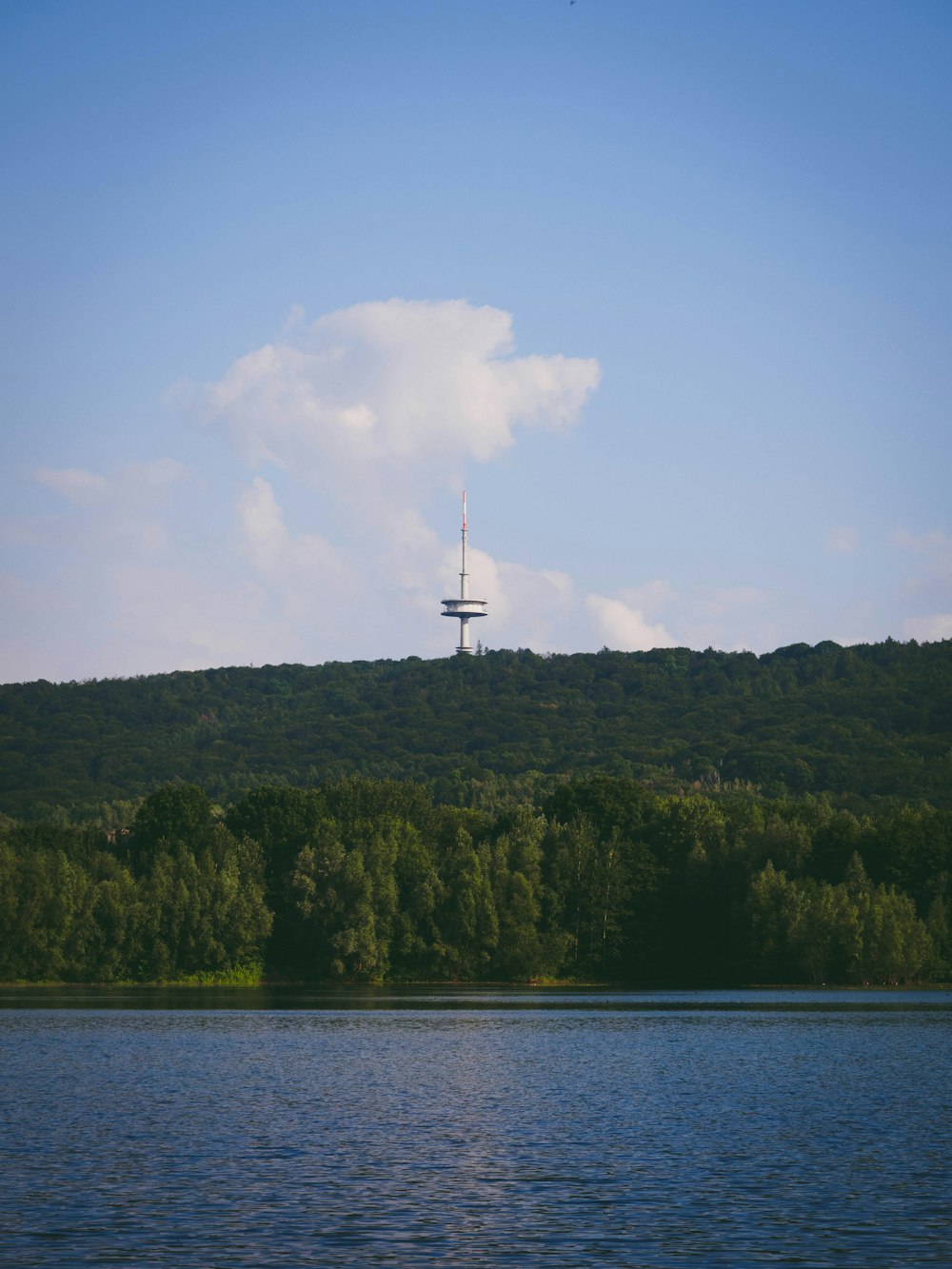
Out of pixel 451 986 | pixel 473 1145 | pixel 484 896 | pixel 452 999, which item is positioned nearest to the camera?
pixel 473 1145

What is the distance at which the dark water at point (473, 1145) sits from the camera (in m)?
28.6

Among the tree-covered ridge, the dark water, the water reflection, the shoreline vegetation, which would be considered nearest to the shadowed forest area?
the tree-covered ridge

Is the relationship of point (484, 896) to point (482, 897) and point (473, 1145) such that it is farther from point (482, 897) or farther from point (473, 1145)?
point (473, 1145)

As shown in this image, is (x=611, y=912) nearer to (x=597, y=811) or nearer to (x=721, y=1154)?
(x=597, y=811)

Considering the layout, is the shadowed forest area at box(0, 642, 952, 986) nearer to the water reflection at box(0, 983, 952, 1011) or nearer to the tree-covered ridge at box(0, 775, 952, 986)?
the tree-covered ridge at box(0, 775, 952, 986)

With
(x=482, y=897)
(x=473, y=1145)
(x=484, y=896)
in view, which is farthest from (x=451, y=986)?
(x=473, y=1145)

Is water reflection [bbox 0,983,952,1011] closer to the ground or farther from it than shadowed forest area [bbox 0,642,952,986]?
closer to the ground

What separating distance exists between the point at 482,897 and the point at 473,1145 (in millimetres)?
82744

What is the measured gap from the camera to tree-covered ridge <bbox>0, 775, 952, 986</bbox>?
117375 mm

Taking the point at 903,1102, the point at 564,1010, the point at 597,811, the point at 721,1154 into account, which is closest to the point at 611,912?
the point at 597,811

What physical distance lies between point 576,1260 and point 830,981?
100263 millimetres

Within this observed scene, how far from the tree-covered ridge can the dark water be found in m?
39.9

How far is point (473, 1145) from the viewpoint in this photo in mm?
40031

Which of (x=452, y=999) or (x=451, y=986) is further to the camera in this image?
(x=451, y=986)
